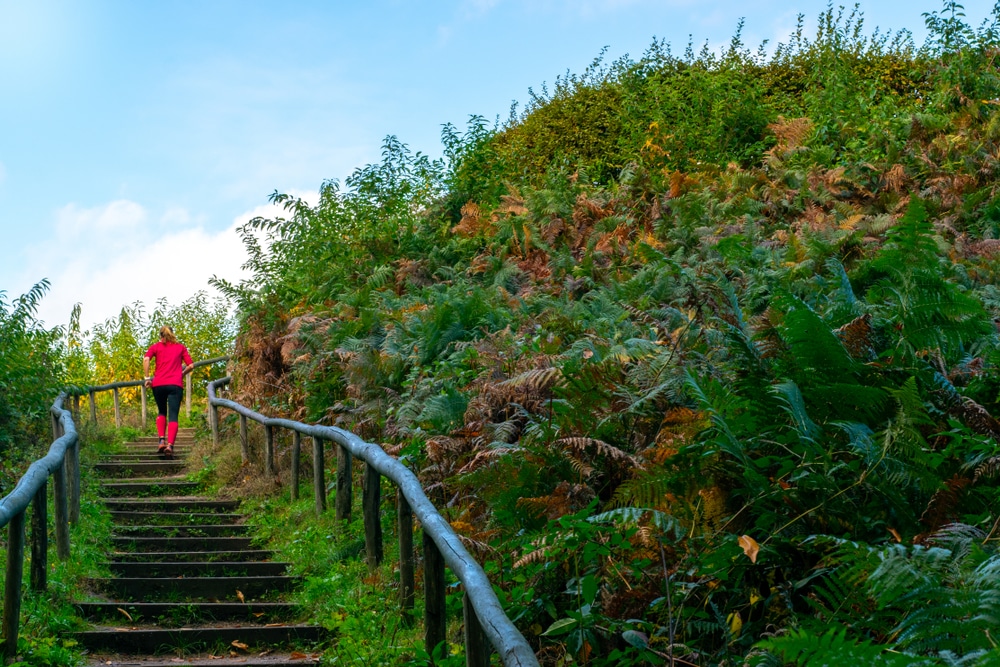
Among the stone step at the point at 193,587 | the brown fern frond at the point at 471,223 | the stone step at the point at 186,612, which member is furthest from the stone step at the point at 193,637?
the brown fern frond at the point at 471,223

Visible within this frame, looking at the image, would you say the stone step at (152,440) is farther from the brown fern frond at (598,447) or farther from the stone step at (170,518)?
the brown fern frond at (598,447)

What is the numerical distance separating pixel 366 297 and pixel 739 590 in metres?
8.90

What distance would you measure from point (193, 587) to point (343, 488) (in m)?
1.35

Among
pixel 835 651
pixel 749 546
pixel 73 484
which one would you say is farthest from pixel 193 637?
pixel 835 651

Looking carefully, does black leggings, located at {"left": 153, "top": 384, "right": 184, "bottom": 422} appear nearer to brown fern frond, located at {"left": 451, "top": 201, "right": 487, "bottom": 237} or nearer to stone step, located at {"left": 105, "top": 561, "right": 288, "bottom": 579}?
brown fern frond, located at {"left": 451, "top": 201, "right": 487, "bottom": 237}

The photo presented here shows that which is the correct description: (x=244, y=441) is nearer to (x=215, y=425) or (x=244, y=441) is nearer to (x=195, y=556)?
(x=215, y=425)

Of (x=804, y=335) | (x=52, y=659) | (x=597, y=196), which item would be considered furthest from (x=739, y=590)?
(x=597, y=196)

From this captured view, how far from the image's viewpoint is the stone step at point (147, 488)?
39.3 ft

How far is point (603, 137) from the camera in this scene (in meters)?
16.3

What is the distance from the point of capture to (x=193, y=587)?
732 cm

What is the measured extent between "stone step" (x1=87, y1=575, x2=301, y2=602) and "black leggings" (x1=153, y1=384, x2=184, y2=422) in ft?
22.4

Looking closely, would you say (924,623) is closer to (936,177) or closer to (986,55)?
(936,177)

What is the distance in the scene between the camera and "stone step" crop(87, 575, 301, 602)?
727cm

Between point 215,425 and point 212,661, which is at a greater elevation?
point 215,425
